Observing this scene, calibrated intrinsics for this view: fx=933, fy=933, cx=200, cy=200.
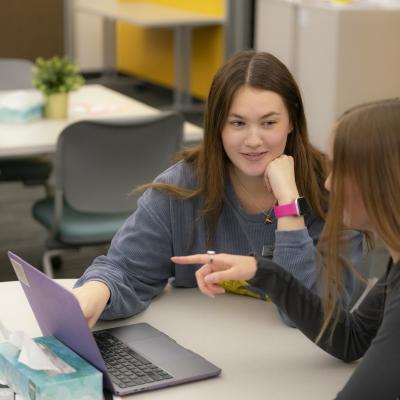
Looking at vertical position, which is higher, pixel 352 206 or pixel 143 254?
pixel 352 206

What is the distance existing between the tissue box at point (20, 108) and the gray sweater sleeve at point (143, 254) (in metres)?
1.74

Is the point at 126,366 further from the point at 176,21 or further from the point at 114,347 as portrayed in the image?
the point at 176,21

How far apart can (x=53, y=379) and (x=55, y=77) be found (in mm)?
2491

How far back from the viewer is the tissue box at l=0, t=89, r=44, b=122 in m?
3.72

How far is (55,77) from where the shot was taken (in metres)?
3.82

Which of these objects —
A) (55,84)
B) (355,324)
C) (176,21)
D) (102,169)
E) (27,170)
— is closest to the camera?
(355,324)

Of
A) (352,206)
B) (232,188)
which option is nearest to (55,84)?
(232,188)

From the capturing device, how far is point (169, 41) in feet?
26.6

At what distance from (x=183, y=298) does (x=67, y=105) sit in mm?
1970

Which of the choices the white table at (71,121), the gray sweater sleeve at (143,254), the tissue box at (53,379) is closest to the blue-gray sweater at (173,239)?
the gray sweater sleeve at (143,254)

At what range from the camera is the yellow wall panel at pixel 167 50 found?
24.4 feet

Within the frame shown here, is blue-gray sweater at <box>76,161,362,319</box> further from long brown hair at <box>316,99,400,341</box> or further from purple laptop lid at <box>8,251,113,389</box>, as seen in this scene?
long brown hair at <box>316,99,400,341</box>

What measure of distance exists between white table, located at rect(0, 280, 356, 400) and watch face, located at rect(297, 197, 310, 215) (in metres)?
0.22

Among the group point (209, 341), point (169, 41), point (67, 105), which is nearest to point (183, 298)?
point (209, 341)
